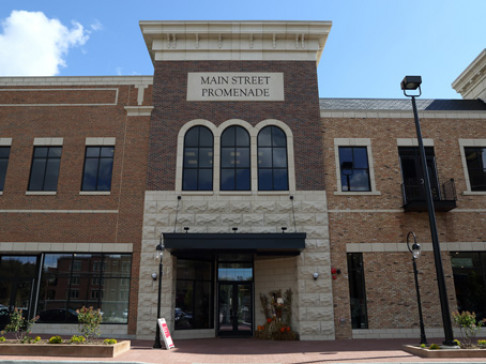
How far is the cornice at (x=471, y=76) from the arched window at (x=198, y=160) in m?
16.9

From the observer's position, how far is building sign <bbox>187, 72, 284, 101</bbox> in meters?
19.0

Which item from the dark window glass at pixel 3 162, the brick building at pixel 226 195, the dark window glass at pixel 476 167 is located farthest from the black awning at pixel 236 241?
the dark window glass at pixel 476 167

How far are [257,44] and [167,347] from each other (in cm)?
1495

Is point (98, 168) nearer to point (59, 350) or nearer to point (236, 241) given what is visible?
point (236, 241)

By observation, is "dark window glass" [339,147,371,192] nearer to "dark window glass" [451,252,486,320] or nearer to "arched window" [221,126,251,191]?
"arched window" [221,126,251,191]

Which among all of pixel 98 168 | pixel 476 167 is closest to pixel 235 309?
pixel 98 168

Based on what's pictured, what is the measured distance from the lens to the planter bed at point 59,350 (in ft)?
38.0

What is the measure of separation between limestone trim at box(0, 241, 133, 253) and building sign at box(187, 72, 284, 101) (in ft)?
26.2

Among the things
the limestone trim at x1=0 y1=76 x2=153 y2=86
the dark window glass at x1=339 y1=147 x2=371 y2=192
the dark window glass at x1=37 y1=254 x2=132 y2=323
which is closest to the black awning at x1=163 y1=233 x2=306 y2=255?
the dark window glass at x1=37 y1=254 x2=132 y2=323

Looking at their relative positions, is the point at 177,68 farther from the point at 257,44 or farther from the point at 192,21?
the point at 257,44

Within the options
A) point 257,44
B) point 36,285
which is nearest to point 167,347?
point 36,285

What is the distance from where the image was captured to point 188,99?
19.0m

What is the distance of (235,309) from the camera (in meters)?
18.0

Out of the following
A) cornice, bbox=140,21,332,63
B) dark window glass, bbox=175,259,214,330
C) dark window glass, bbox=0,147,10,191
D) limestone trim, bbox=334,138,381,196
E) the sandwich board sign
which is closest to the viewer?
the sandwich board sign
